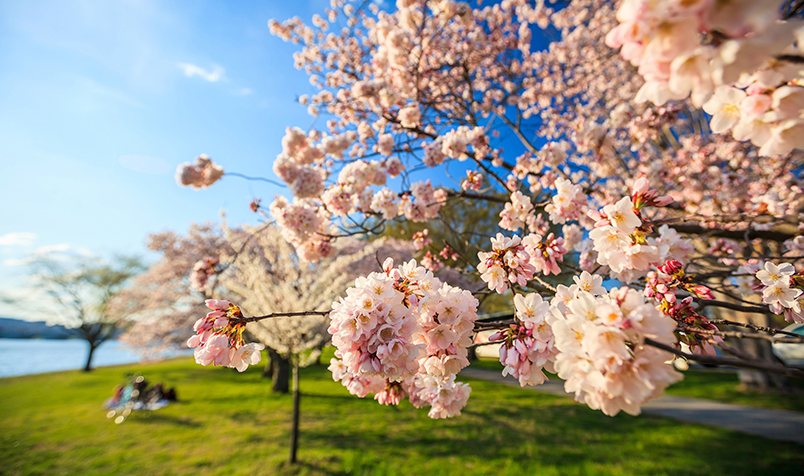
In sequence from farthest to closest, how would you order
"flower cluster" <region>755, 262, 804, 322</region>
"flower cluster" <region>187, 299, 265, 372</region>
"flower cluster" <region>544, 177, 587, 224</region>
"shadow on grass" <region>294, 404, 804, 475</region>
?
"shadow on grass" <region>294, 404, 804, 475</region> < "flower cluster" <region>544, 177, 587, 224</region> < "flower cluster" <region>755, 262, 804, 322</region> < "flower cluster" <region>187, 299, 265, 372</region>

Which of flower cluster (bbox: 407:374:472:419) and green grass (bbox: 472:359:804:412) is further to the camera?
green grass (bbox: 472:359:804:412)

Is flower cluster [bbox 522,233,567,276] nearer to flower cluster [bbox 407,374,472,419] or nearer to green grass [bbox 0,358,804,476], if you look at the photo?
flower cluster [bbox 407,374,472,419]

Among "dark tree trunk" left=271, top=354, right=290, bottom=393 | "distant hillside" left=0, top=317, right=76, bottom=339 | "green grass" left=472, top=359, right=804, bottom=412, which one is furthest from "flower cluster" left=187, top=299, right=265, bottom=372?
"distant hillside" left=0, top=317, right=76, bottom=339

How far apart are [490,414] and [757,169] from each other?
8276 millimetres

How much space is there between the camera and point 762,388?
8.40m

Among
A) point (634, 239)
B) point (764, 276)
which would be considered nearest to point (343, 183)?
point (634, 239)

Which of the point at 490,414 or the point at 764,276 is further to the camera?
the point at 490,414

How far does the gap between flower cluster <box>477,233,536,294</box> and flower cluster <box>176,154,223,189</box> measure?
12.3ft

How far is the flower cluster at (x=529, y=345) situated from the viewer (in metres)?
1.03

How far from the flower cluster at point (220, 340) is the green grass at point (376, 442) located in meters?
3.81

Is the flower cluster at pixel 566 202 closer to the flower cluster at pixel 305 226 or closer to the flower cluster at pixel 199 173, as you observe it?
the flower cluster at pixel 305 226

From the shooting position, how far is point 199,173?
12.2ft

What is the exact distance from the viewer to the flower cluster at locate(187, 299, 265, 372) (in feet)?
3.69

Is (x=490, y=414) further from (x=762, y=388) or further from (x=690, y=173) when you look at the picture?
(x=762, y=388)
